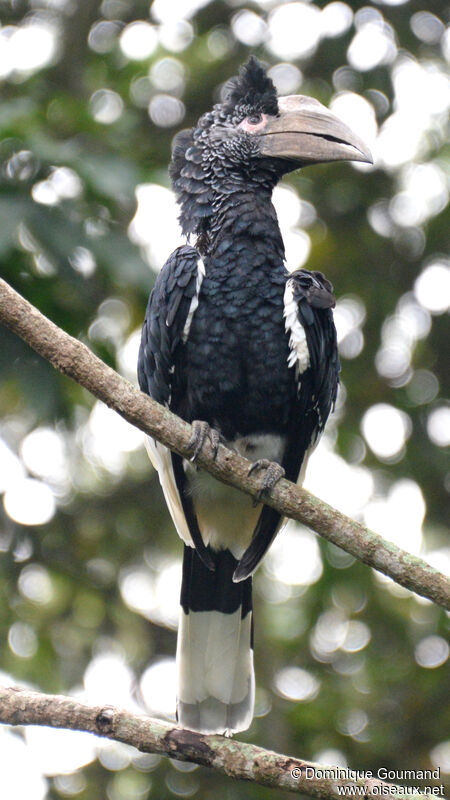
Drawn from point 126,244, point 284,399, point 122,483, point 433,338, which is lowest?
point 284,399

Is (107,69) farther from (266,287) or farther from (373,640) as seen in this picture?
(373,640)

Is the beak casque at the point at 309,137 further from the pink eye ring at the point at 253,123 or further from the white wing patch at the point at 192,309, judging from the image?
the white wing patch at the point at 192,309

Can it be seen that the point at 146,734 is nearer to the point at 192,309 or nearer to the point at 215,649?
the point at 215,649

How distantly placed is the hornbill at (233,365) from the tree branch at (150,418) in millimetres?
430

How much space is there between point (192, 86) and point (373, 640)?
4060 millimetres

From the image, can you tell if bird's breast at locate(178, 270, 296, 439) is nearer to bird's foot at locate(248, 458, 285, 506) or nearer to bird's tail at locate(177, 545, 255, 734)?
bird's foot at locate(248, 458, 285, 506)

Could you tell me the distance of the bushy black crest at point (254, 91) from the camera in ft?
15.1

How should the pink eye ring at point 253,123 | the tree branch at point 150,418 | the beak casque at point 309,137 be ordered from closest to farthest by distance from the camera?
the tree branch at point 150,418 < the beak casque at point 309,137 < the pink eye ring at point 253,123

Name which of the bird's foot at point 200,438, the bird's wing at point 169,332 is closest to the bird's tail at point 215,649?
the bird's wing at point 169,332

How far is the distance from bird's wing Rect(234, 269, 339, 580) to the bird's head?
649mm

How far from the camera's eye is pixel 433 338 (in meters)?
6.62

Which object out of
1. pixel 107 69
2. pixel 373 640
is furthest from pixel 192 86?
pixel 373 640

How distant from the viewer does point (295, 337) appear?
3.86 metres

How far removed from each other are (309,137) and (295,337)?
3.60 ft
